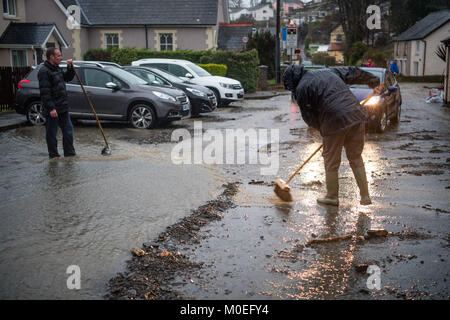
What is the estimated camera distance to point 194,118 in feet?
54.7

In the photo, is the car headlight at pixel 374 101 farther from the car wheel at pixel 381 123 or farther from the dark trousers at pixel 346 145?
the dark trousers at pixel 346 145

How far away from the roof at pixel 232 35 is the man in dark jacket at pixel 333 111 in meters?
34.9

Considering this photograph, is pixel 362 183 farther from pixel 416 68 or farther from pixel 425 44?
pixel 416 68

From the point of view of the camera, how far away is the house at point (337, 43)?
100375 mm

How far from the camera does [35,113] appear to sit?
14094 millimetres

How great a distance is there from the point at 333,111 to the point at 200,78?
14367 millimetres

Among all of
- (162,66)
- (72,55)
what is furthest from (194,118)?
(72,55)

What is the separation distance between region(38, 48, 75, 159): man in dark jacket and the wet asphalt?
18.8 inches

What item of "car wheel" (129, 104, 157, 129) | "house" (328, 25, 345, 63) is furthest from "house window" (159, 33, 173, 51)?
"house" (328, 25, 345, 63)

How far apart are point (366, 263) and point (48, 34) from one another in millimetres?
25168

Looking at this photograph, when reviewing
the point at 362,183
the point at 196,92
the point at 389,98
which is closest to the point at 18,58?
the point at 196,92

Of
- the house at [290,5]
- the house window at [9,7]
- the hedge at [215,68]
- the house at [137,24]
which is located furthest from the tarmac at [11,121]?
the house at [290,5]

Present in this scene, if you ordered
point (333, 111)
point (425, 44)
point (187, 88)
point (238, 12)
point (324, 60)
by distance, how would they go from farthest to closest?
1. point (238, 12)
2. point (324, 60)
3. point (425, 44)
4. point (187, 88)
5. point (333, 111)

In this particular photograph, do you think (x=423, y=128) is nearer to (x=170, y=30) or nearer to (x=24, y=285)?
(x=24, y=285)
